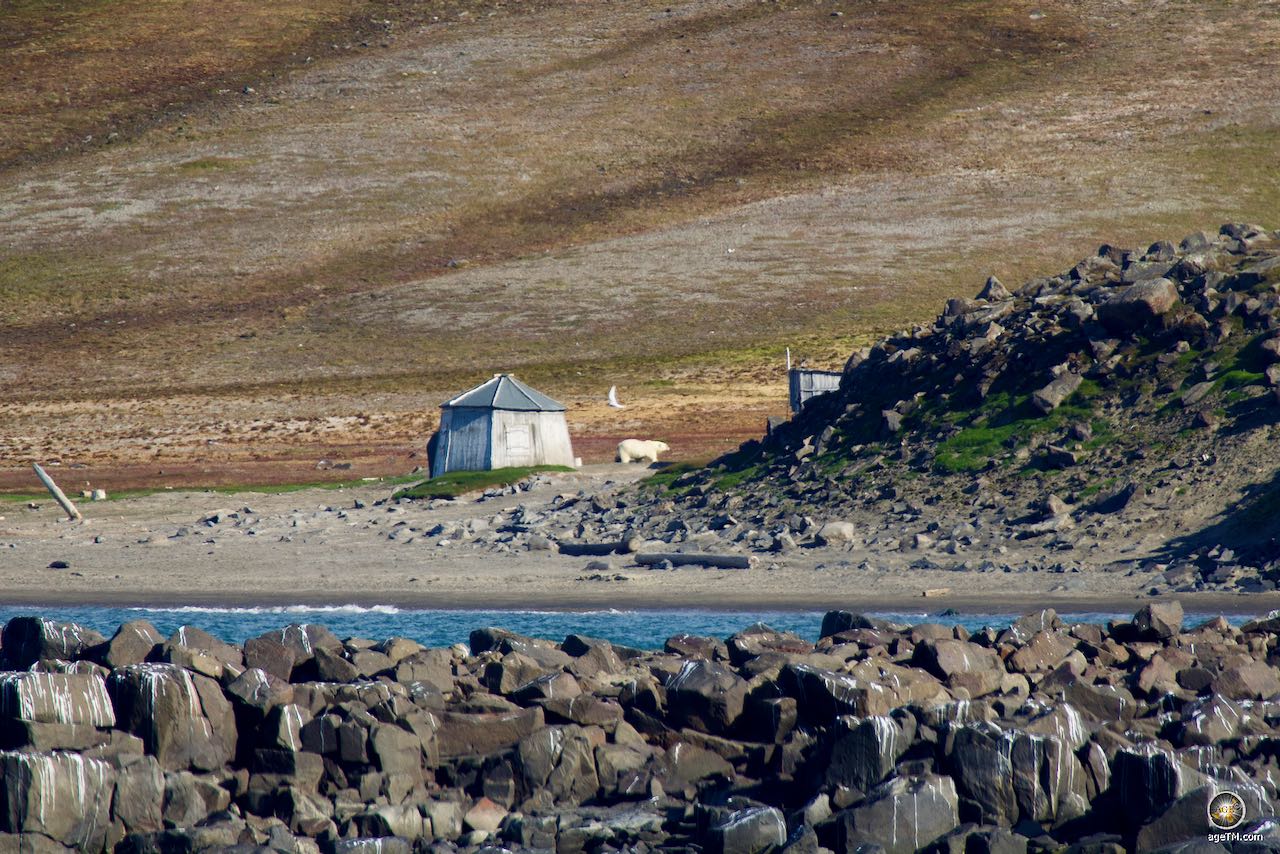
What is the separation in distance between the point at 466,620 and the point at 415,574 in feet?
11.3

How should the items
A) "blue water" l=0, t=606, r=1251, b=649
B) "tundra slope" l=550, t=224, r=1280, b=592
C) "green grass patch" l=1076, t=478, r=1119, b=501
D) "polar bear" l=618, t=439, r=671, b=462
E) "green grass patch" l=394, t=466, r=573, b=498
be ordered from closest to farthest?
1. "blue water" l=0, t=606, r=1251, b=649
2. "tundra slope" l=550, t=224, r=1280, b=592
3. "green grass patch" l=1076, t=478, r=1119, b=501
4. "green grass patch" l=394, t=466, r=573, b=498
5. "polar bear" l=618, t=439, r=671, b=462

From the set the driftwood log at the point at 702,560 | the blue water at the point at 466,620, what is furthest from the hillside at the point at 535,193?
the blue water at the point at 466,620

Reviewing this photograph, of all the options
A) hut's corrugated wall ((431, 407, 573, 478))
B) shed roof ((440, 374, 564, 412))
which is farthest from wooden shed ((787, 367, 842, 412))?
hut's corrugated wall ((431, 407, 573, 478))

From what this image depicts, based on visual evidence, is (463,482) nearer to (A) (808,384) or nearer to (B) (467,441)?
(B) (467,441)

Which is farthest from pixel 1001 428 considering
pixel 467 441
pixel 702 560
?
pixel 467 441

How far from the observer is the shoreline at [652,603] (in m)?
23.0

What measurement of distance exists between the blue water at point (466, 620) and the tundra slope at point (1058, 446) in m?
3.33

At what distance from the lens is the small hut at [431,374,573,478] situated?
3944 centimetres

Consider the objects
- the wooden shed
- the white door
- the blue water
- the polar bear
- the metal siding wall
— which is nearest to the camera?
the blue water

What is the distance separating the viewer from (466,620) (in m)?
25.0

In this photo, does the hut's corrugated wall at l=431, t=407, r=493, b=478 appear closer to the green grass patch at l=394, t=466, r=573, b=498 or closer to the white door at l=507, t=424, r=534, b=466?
the white door at l=507, t=424, r=534, b=466

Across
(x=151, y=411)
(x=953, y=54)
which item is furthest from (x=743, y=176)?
(x=151, y=411)

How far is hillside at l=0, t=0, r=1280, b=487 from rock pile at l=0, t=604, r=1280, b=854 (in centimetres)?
2801

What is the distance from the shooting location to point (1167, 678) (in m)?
15.6
